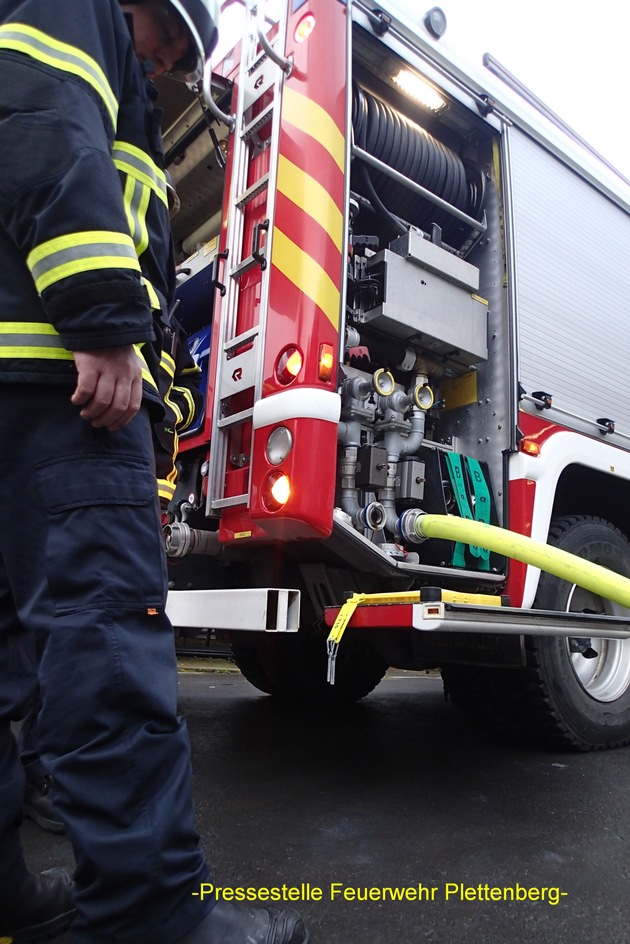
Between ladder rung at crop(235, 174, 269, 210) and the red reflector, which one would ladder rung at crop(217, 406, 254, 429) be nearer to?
ladder rung at crop(235, 174, 269, 210)

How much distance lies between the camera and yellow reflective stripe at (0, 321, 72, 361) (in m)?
1.21

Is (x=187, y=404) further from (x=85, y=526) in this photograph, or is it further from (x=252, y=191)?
(x=85, y=526)

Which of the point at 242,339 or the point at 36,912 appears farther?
the point at 242,339

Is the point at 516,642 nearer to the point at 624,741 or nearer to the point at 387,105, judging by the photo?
the point at 624,741

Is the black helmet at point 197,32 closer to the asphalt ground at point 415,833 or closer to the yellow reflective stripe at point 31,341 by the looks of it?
the yellow reflective stripe at point 31,341

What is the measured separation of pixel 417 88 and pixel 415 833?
2793 millimetres

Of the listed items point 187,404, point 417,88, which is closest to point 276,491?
point 187,404

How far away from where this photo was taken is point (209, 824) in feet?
6.75

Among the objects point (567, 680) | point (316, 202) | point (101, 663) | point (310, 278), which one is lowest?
point (567, 680)

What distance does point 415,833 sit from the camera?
2.02 m

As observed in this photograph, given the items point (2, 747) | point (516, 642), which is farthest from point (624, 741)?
point (2, 747)

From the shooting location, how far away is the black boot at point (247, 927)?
1128 millimetres

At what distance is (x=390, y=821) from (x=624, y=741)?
5.07 ft

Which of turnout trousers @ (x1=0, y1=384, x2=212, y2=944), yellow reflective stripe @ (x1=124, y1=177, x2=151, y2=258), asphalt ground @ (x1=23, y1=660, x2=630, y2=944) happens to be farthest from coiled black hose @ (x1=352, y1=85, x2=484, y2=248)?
asphalt ground @ (x1=23, y1=660, x2=630, y2=944)
